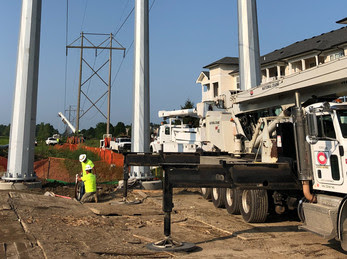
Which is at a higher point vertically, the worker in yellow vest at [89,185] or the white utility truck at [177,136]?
the white utility truck at [177,136]

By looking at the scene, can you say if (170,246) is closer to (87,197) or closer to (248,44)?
(87,197)

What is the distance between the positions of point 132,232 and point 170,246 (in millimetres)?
1662

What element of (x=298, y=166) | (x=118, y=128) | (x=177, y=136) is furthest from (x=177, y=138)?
(x=118, y=128)

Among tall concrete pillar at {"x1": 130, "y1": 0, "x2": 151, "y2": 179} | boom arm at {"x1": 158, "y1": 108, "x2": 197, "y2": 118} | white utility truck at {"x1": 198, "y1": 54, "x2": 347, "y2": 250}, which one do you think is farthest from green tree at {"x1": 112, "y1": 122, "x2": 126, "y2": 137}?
white utility truck at {"x1": 198, "y1": 54, "x2": 347, "y2": 250}

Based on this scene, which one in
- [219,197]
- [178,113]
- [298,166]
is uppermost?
[178,113]

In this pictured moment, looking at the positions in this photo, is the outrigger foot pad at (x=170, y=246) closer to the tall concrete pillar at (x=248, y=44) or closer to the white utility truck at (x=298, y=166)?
the white utility truck at (x=298, y=166)

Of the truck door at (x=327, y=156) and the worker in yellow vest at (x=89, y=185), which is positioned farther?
the worker in yellow vest at (x=89, y=185)

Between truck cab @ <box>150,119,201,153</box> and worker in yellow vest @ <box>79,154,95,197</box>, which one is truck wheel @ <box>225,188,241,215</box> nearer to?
worker in yellow vest @ <box>79,154,95,197</box>

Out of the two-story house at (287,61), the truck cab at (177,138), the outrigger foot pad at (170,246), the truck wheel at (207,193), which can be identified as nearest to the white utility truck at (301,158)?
the truck wheel at (207,193)

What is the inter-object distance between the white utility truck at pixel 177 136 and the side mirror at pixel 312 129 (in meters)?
14.7

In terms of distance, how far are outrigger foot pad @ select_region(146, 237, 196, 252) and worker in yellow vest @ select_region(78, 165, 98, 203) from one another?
5.59 metres

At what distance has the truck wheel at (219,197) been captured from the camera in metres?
10.5

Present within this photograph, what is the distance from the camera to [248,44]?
18125 millimetres

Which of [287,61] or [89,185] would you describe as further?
[287,61]
